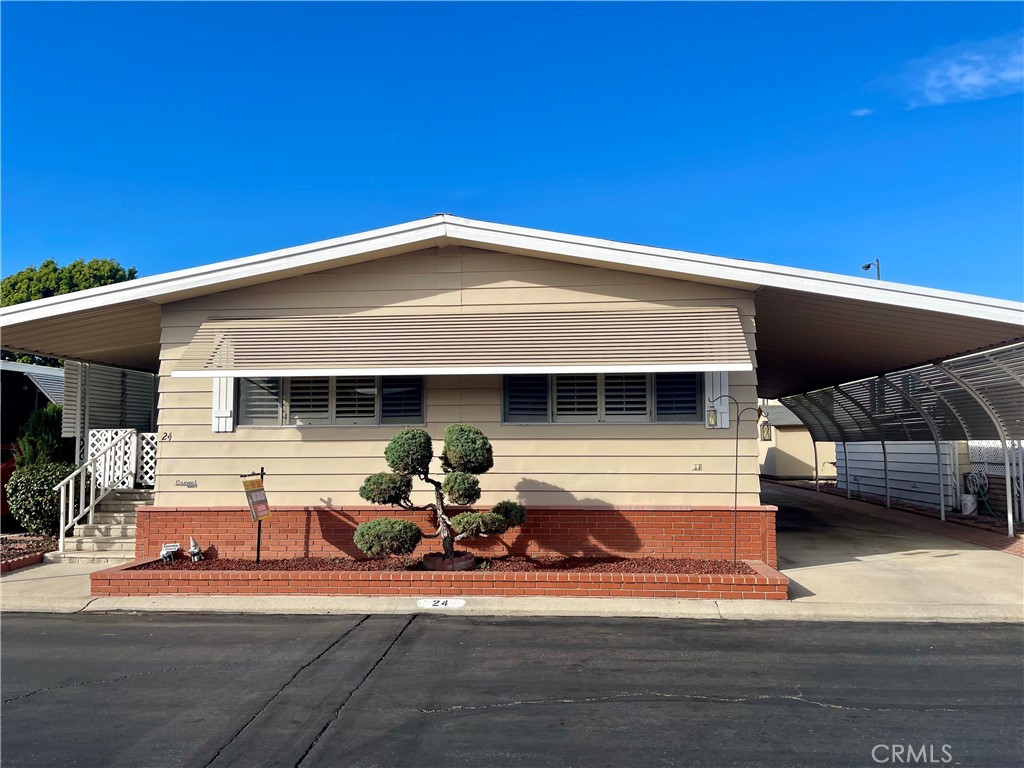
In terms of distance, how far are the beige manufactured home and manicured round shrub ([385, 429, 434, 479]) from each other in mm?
845

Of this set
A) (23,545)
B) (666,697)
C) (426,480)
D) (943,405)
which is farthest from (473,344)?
(943,405)

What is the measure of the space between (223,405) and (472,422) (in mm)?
3440

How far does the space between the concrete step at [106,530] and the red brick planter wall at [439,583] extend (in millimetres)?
3168

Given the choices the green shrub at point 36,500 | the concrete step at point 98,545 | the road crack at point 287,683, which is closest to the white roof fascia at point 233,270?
the concrete step at point 98,545

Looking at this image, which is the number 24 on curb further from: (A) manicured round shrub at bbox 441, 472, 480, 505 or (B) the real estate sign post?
(B) the real estate sign post

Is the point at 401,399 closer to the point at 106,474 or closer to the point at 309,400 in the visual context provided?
the point at 309,400

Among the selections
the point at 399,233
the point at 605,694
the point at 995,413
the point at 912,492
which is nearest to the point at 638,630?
the point at 605,694

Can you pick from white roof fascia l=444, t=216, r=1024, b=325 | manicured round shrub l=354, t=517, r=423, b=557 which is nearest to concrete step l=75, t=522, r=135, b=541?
manicured round shrub l=354, t=517, r=423, b=557

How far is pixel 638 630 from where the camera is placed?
689cm

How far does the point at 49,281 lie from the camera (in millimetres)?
29812

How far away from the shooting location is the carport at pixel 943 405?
38.3ft

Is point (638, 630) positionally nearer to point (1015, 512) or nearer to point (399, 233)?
point (399, 233)

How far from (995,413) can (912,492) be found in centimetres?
542

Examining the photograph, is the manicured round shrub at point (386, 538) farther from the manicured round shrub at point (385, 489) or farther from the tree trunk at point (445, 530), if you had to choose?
the tree trunk at point (445, 530)
